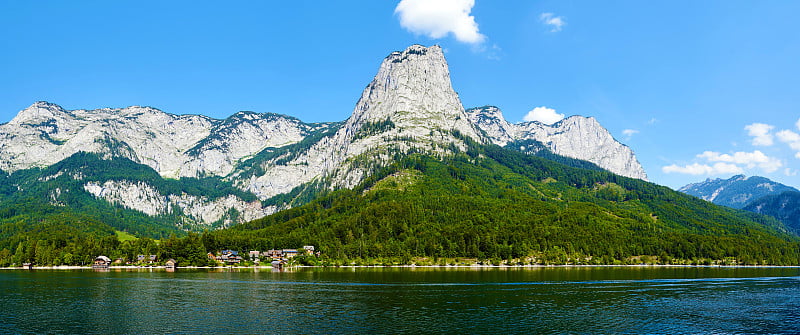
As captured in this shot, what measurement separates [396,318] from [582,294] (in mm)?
50289

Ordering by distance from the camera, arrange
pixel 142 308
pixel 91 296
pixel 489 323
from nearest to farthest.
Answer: pixel 489 323, pixel 142 308, pixel 91 296

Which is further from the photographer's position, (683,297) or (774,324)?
(683,297)

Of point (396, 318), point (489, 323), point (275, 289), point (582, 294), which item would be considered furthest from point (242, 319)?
point (582, 294)

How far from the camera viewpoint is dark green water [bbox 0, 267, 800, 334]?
6794cm

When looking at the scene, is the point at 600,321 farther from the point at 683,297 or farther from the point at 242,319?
the point at 242,319

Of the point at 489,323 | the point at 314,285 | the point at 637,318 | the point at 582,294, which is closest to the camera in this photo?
the point at 489,323

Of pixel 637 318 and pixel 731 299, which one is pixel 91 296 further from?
pixel 731 299

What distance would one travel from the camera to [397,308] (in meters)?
83.9

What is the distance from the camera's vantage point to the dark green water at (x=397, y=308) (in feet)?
223

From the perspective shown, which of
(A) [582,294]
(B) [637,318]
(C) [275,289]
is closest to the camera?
(B) [637,318]

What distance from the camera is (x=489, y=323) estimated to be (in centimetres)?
7100

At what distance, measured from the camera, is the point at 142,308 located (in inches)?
3312

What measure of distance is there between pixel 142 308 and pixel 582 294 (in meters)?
82.7

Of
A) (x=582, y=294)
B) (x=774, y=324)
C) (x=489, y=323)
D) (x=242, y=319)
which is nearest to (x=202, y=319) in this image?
(x=242, y=319)
